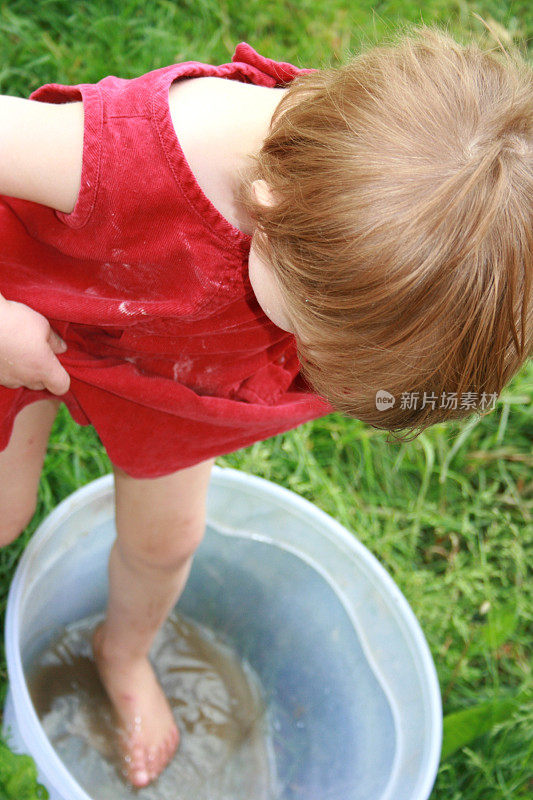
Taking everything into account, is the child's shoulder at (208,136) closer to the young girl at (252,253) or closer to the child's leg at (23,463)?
the young girl at (252,253)

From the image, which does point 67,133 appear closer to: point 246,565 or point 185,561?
Result: point 185,561

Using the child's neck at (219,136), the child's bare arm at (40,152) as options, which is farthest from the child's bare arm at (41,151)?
the child's neck at (219,136)

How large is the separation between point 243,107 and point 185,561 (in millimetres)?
617

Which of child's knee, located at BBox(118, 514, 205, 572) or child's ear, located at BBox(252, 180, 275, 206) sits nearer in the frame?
child's ear, located at BBox(252, 180, 275, 206)

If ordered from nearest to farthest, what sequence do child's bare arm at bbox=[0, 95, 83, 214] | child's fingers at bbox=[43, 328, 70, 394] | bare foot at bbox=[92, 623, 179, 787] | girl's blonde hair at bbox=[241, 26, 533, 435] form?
girl's blonde hair at bbox=[241, 26, 533, 435] → child's bare arm at bbox=[0, 95, 83, 214] → child's fingers at bbox=[43, 328, 70, 394] → bare foot at bbox=[92, 623, 179, 787]

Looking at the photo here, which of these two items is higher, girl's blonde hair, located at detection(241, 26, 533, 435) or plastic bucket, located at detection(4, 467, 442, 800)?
girl's blonde hair, located at detection(241, 26, 533, 435)

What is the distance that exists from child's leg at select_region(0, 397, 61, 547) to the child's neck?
388 millimetres

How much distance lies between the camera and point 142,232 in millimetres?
848

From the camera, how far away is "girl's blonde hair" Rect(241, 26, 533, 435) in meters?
0.69

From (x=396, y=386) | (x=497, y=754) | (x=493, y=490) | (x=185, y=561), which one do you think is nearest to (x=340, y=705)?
(x=497, y=754)

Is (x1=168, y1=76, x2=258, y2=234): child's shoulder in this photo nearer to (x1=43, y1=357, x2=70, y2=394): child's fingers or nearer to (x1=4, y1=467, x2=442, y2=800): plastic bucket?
(x1=43, y1=357, x2=70, y2=394): child's fingers

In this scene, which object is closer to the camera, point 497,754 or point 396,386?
point 396,386

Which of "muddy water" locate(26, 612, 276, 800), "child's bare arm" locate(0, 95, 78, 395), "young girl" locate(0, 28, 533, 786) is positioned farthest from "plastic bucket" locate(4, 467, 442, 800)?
"child's bare arm" locate(0, 95, 78, 395)

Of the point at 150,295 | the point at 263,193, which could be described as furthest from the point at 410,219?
the point at 150,295
